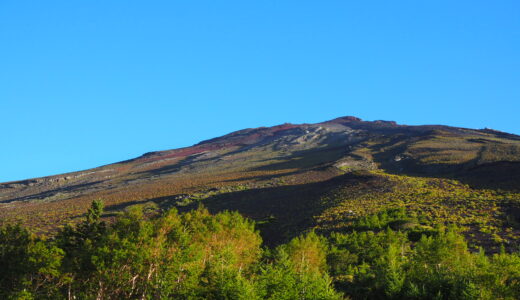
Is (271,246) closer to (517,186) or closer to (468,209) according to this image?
(468,209)

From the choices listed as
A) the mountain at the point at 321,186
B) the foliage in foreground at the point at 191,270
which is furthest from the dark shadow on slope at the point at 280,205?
the foliage in foreground at the point at 191,270

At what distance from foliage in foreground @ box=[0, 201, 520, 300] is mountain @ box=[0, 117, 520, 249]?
1068cm

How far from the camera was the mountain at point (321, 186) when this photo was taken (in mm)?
52250

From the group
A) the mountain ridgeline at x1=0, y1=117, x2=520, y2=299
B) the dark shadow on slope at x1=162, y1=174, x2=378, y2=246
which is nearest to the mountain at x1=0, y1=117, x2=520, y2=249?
the dark shadow on slope at x1=162, y1=174, x2=378, y2=246

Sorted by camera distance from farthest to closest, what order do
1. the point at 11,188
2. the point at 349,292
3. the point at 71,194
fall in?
the point at 11,188 < the point at 71,194 < the point at 349,292

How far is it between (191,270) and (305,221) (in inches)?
1165

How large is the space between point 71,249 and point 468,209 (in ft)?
145

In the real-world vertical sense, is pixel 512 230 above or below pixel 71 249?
below

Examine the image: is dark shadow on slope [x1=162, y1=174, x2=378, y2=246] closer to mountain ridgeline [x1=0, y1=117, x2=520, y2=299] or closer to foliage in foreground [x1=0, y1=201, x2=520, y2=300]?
mountain ridgeline [x1=0, y1=117, x2=520, y2=299]

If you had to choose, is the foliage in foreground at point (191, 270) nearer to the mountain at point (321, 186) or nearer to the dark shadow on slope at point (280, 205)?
the mountain at point (321, 186)

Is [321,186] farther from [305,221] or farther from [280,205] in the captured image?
[305,221]

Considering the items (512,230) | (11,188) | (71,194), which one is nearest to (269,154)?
→ (71,194)

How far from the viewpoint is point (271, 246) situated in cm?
4747

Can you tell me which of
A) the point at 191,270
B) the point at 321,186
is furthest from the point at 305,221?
the point at 191,270
